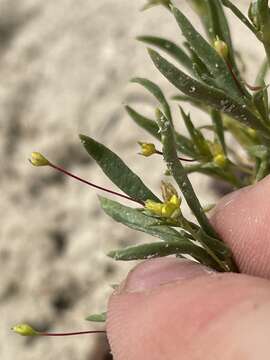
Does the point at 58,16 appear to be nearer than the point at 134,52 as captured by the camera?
No

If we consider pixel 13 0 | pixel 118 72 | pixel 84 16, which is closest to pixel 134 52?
pixel 118 72

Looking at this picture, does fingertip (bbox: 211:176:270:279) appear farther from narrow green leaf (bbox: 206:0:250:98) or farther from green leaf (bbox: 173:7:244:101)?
narrow green leaf (bbox: 206:0:250:98)

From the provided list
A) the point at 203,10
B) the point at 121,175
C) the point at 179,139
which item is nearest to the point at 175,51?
the point at 203,10

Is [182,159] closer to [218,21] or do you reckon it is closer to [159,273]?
[159,273]

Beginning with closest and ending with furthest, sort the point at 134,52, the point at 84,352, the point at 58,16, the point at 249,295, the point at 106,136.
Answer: the point at 249,295 → the point at 84,352 → the point at 106,136 → the point at 134,52 → the point at 58,16

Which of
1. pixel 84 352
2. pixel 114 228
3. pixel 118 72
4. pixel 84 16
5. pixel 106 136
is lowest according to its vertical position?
pixel 84 352

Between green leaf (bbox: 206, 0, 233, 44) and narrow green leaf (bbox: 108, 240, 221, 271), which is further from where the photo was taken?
green leaf (bbox: 206, 0, 233, 44)

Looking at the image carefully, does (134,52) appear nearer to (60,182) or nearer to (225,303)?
(60,182)

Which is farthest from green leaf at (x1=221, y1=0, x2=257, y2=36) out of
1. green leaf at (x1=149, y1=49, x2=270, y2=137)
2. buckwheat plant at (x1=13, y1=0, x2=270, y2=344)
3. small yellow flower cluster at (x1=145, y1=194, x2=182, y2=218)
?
small yellow flower cluster at (x1=145, y1=194, x2=182, y2=218)
